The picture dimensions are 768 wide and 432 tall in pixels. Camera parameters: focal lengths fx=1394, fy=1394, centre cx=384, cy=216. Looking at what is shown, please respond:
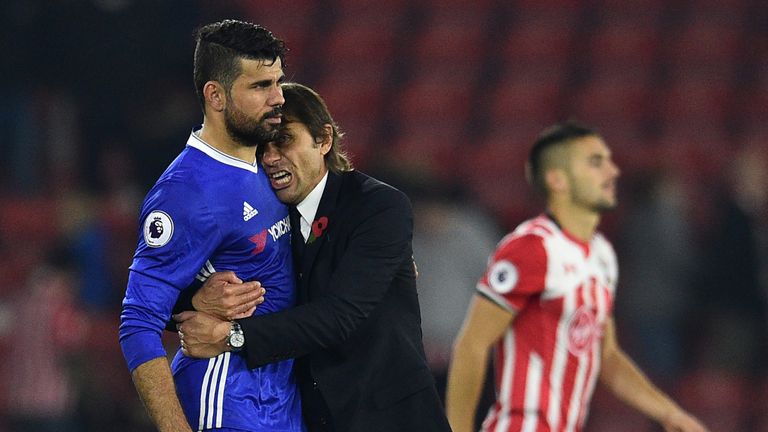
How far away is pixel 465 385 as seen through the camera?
5230 mm

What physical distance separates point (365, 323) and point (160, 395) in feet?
2.20

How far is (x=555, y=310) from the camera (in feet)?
17.2

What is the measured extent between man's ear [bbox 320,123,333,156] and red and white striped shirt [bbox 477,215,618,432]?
131cm

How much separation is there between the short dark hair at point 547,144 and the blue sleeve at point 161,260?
2273 millimetres

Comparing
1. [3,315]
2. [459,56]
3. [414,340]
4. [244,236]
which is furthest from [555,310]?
[459,56]

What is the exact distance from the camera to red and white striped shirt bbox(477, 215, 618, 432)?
523 centimetres

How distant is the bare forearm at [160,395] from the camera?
3.56m

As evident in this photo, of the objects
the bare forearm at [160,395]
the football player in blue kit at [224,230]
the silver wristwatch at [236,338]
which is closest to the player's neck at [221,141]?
the football player in blue kit at [224,230]

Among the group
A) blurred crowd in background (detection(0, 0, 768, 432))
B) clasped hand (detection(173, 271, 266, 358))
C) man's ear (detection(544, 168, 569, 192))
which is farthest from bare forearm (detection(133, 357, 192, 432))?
blurred crowd in background (detection(0, 0, 768, 432))

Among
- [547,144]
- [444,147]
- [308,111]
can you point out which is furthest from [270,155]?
[444,147]

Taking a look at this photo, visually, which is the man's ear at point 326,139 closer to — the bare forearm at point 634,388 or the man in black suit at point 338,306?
the man in black suit at point 338,306

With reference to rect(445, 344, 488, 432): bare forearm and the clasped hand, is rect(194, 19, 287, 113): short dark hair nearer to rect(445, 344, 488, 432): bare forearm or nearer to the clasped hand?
the clasped hand

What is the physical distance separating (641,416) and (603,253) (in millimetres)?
4011

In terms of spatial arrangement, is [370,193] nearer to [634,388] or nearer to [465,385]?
[465,385]
